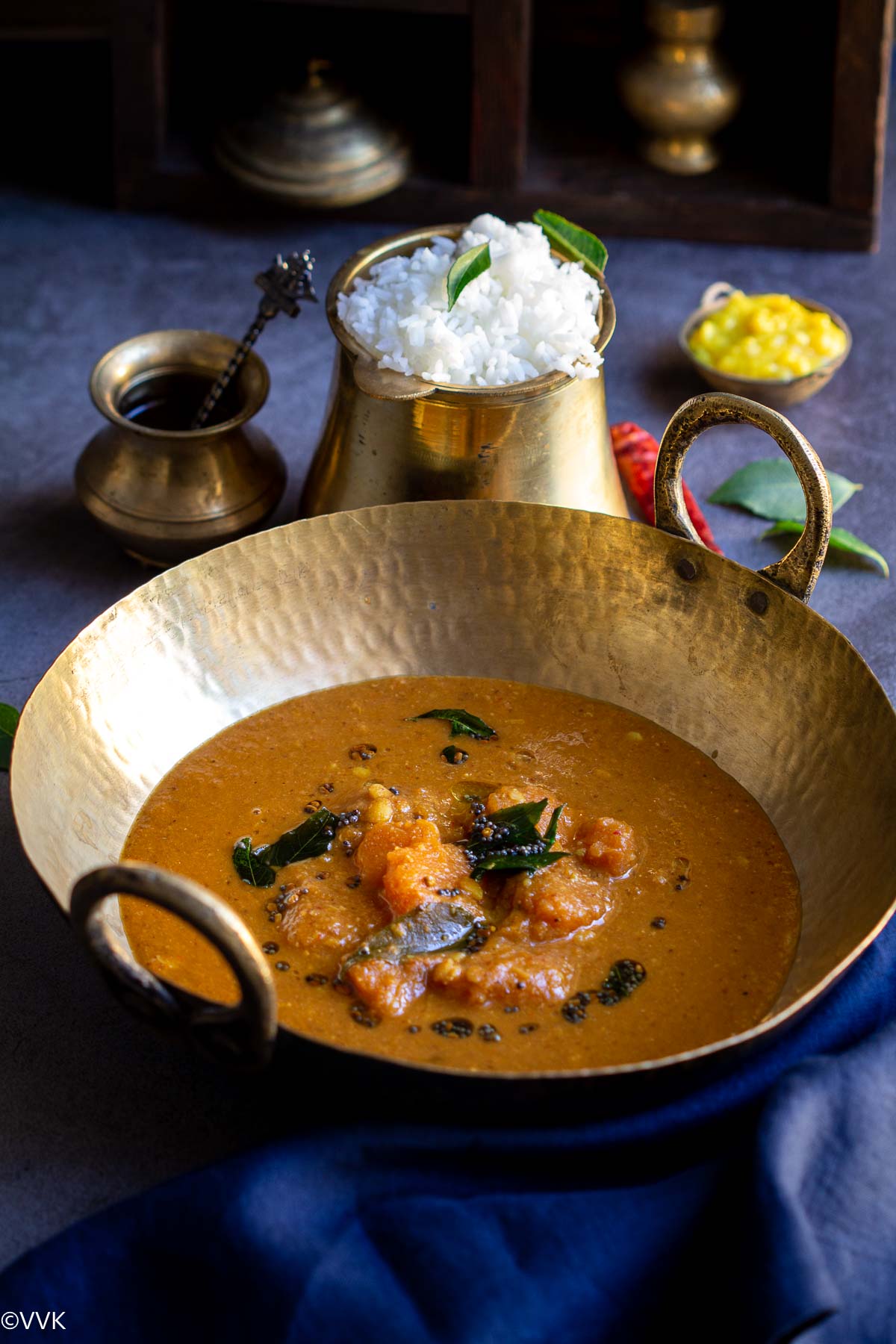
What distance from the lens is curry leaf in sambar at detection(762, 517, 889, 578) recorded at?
2197mm

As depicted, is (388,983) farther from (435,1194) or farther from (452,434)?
(452,434)

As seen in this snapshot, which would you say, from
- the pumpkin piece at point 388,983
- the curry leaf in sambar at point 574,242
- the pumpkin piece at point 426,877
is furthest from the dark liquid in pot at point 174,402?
the pumpkin piece at point 388,983

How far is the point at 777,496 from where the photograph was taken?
90.8 inches

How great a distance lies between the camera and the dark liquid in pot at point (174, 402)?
7.04 feet

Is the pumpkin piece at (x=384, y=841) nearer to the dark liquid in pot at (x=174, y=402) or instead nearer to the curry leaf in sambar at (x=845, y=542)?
the dark liquid in pot at (x=174, y=402)

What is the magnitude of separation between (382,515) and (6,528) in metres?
0.78

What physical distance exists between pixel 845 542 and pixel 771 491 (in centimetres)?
18

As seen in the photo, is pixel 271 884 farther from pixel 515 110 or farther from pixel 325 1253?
pixel 515 110

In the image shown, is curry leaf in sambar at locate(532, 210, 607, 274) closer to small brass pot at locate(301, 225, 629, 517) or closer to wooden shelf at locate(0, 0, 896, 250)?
small brass pot at locate(301, 225, 629, 517)

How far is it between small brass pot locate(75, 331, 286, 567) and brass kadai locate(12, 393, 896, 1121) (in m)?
0.30

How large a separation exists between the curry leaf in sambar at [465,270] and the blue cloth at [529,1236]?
1052mm

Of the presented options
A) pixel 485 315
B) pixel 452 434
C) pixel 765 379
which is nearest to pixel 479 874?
pixel 452 434

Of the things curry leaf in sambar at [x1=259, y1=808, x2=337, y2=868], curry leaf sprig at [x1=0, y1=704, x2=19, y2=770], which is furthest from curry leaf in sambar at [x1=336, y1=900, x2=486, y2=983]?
curry leaf sprig at [x1=0, y1=704, x2=19, y2=770]

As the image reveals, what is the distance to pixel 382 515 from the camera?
1884mm
